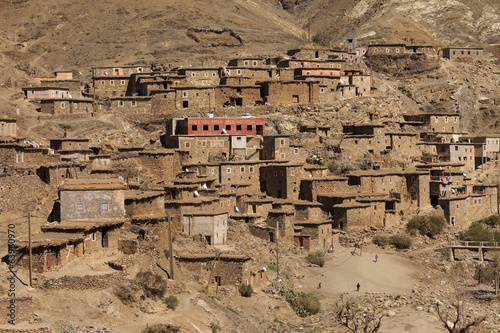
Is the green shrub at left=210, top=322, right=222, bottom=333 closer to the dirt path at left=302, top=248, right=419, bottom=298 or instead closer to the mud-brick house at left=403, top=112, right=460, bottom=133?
the dirt path at left=302, top=248, right=419, bottom=298

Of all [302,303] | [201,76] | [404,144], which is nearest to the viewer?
[302,303]

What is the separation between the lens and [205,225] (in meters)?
42.5

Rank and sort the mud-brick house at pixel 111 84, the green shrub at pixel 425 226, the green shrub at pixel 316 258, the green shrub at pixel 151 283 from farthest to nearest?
the mud-brick house at pixel 111 84
the green shrub at pixel 425 226
the green shrub at pixel 316 258
the green shrub at pixel 151 283

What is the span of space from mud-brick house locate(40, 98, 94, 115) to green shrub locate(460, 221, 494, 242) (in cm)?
2728

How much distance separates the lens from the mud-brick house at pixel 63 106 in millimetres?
61625

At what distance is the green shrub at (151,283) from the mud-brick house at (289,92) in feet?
106

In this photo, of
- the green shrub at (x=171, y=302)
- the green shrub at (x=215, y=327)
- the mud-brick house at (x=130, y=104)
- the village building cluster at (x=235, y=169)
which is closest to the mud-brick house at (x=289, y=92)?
the village building cluster at (x=235, y=169)

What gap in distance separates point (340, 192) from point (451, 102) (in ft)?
92.3

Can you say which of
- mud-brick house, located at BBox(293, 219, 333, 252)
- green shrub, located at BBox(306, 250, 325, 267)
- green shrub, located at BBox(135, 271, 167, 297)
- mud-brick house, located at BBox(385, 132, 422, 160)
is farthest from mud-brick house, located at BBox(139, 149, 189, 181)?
green shrub, located at BBox(135, 271, 167, 297)

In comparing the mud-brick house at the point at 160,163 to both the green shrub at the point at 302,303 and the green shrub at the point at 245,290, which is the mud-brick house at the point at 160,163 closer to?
the green shrub at the point at 302,303

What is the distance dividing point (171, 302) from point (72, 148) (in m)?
20.1

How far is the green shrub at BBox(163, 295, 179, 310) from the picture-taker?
32647 millimetres

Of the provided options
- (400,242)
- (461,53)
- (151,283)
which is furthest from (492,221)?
(461,53)

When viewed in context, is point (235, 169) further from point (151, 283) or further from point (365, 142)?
point (151, 283)
